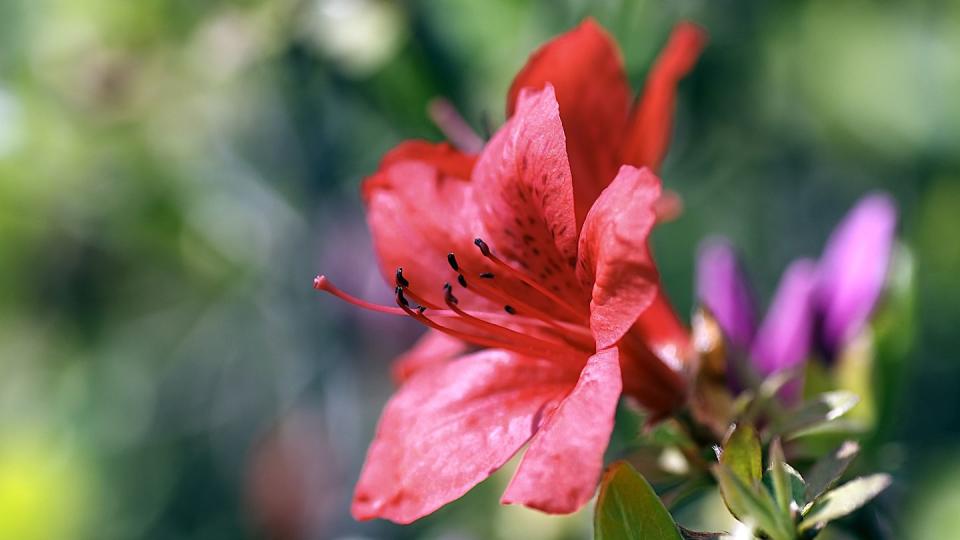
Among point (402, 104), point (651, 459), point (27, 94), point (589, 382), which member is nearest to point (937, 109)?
point (402, 104)

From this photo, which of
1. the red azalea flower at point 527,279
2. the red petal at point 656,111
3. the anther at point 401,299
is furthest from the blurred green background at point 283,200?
the anther at point 401,299

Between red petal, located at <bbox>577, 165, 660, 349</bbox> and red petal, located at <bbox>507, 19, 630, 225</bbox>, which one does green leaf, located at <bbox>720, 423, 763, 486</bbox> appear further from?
red petal, located at <bbox>507, 19, 630, 225</bbox>

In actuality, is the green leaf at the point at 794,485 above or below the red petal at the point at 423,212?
below

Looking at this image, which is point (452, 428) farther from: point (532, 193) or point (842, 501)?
point (842, 501)

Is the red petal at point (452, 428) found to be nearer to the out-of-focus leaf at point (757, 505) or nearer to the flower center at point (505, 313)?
the flower center at point (505, 313)

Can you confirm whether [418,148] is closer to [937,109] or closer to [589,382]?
[589,382]

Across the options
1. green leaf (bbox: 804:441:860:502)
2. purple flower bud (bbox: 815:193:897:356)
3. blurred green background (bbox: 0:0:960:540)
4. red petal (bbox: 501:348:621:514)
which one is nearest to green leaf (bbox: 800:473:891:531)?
green leaf (bbox: 804:441:860:502)

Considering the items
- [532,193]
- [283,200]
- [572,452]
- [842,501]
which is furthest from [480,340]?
[283,200]
